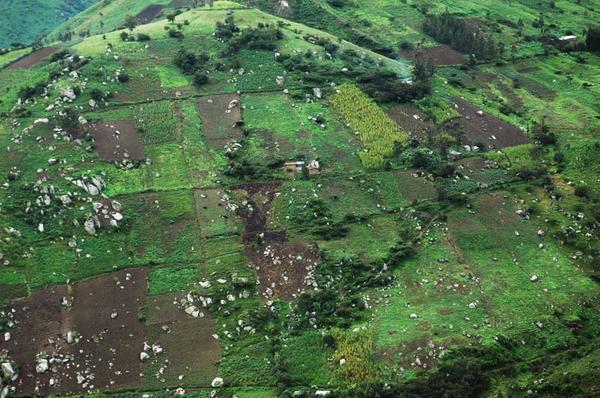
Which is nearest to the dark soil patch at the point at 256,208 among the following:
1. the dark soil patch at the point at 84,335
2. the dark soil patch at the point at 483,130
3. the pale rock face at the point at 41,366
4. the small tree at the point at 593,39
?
the dark soil patch at the point at 84,335

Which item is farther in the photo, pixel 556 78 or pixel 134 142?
pixel 556 78

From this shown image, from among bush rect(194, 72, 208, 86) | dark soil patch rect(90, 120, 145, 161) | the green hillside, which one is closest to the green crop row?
bush rect(194, 72, 208, 86)

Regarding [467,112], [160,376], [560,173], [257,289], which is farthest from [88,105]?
[560,173]

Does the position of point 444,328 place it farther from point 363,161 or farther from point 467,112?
point 467,112

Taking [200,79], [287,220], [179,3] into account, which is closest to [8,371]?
[287,220]

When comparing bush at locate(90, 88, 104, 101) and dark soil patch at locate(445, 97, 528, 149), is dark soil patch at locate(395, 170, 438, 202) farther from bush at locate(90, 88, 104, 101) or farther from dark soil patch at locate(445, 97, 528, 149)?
bush at locate(90, 88, 104, 101)

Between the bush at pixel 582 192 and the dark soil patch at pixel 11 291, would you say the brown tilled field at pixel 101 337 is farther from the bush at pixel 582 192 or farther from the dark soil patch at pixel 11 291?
the bush at pixel 582 192
